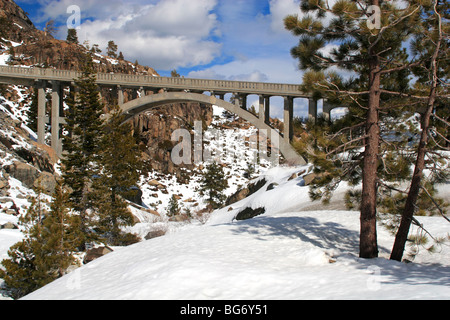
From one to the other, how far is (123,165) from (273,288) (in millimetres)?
19092

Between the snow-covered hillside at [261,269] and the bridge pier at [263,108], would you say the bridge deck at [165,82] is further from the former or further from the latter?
the snow-covered hillside at [261,269]

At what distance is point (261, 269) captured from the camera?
24.5ft

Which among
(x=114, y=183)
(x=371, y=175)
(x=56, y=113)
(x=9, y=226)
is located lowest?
(x=9, y=226)

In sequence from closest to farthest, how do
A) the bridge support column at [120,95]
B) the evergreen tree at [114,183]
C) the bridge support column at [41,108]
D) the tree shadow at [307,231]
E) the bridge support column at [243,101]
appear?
the tree shadow at [307,231] → the evergreen tree at [114,183] → the bridge support column at [243,101] → the bridge support column at [120,95] → the bridge support column at [41,108]

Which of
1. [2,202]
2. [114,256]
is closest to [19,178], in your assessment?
[2,202]

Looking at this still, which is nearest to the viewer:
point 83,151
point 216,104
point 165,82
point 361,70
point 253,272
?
point 253,272

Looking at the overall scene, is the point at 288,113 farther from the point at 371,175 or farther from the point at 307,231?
the point at 371,175

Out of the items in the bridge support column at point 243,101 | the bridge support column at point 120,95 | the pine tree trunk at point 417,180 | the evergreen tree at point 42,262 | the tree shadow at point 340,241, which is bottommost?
the evergreen tree at point 42,262

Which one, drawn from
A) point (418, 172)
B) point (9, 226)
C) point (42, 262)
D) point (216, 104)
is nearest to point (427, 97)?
point (418, 172)

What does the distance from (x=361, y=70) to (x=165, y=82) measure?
19.4m

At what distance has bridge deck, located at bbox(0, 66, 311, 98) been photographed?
24828mm

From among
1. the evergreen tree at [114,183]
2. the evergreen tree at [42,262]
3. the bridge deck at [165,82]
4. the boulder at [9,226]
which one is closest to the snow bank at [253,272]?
the evergreen tree at [42,262]

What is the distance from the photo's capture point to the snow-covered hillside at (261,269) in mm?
6055
